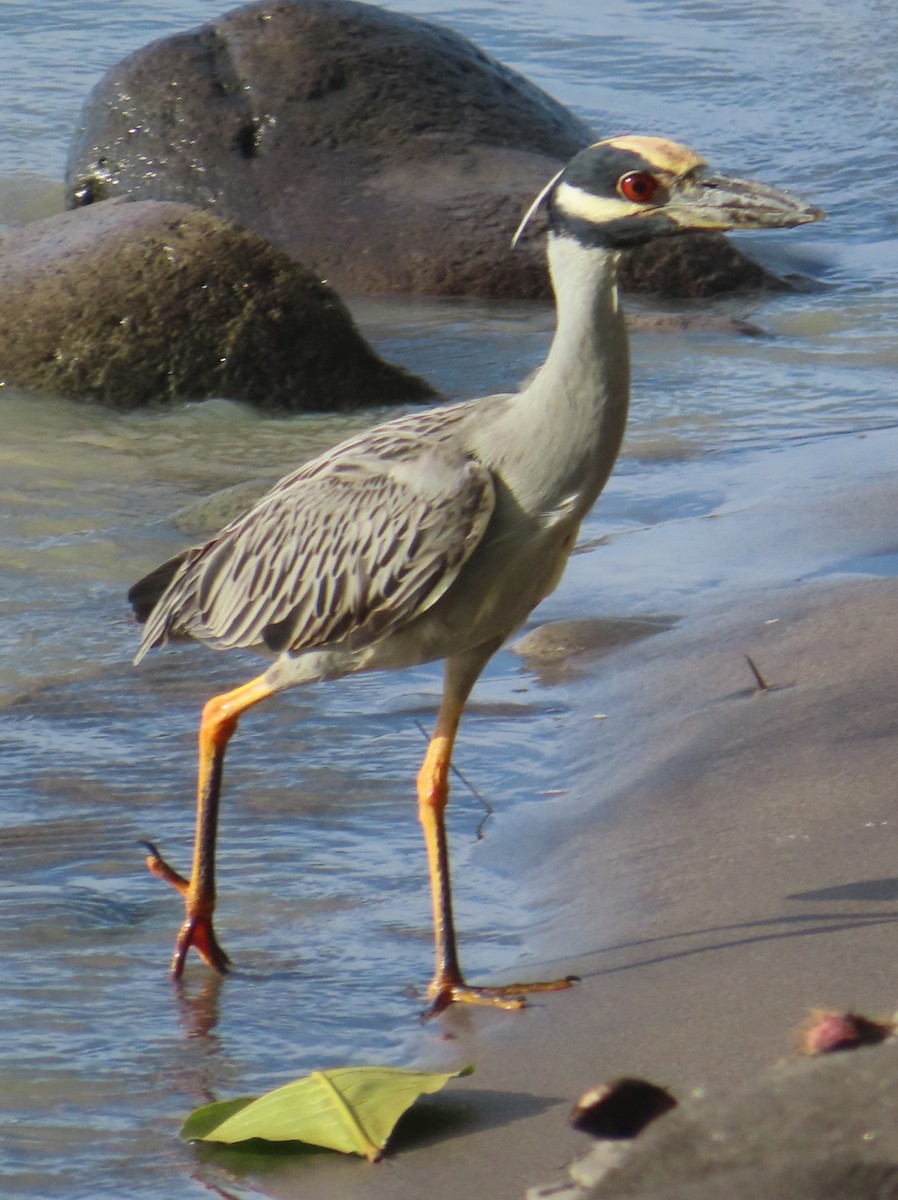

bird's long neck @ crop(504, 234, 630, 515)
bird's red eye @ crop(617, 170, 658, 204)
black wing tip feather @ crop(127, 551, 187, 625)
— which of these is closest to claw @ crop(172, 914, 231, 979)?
black wing tip feather @ crop(127, 551, 187, 625)

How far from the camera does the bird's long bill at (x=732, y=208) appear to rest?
3.84m

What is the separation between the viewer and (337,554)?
4.29m

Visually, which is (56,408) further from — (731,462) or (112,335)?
(731,462)

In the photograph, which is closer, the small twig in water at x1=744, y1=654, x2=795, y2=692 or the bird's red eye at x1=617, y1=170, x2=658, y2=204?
the bird's red eye at x1=617, y1=170, x2=658, y2=204

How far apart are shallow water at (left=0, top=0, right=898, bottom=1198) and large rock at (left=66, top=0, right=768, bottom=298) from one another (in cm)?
39

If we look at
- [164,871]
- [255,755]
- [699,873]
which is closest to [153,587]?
[255,755]

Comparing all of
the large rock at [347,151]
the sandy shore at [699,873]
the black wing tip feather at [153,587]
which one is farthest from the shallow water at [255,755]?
the black wing tip feather at [153,587]

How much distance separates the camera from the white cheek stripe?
3.86 metres

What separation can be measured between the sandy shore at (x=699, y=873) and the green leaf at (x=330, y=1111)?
65mm

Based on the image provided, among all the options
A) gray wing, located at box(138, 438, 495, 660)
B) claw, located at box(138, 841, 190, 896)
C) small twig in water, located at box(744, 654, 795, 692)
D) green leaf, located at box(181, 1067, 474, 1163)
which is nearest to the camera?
green leaf, located at box(181, 1067, 474, 1163)

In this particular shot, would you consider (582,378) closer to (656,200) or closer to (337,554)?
(656,200)

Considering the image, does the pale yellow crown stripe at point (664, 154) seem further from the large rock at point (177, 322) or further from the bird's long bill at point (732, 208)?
the large rock at point (177, 322)

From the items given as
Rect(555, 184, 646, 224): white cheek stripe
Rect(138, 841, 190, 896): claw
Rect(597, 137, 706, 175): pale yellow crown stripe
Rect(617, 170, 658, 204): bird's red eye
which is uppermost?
Rect(597, 137, 706, 175): pale yellow crown stripe

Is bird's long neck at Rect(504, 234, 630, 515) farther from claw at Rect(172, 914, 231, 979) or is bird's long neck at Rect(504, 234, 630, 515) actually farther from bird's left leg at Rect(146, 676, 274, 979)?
claw at Rect(172, 914, 231, 979)
